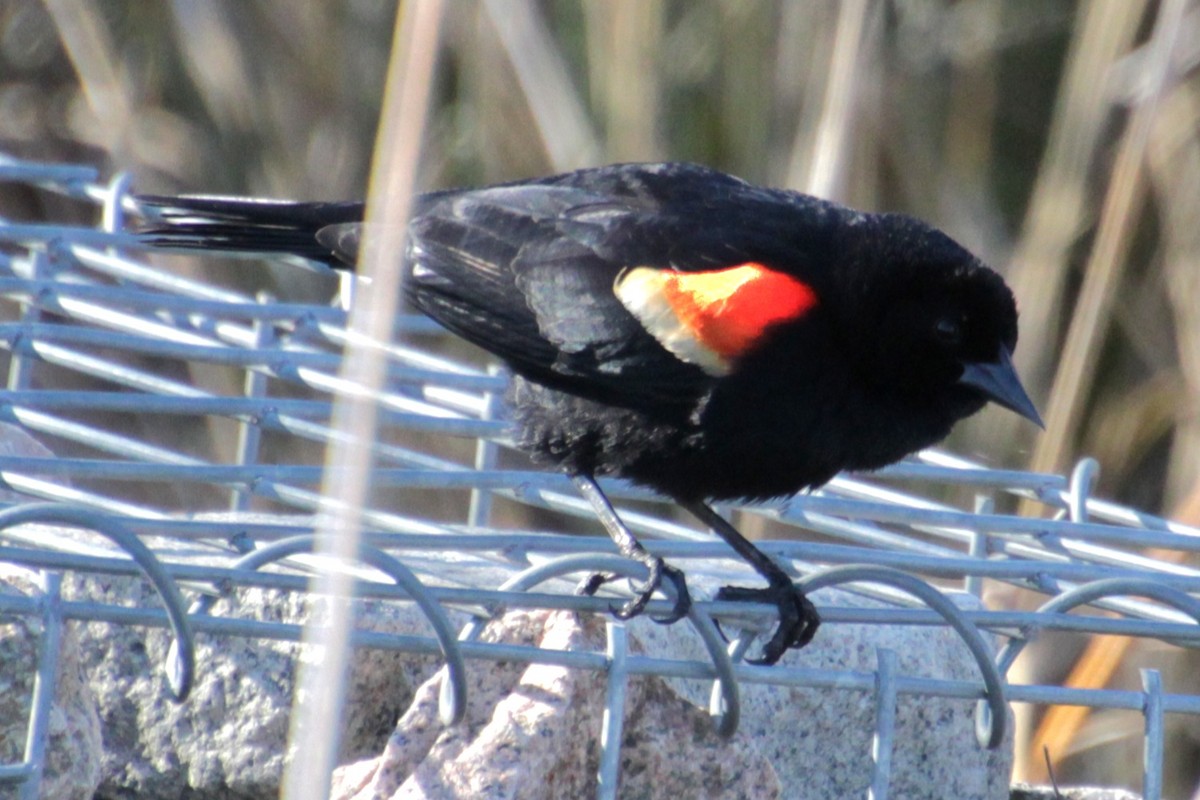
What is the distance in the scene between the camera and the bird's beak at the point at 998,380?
201 centimetres

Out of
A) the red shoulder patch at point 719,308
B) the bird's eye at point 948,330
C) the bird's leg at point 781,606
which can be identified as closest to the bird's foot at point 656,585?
the bird's leg at point 781,606

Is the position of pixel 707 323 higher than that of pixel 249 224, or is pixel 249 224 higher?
pixel 249 224

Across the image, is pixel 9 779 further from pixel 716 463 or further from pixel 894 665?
pixel 716 463

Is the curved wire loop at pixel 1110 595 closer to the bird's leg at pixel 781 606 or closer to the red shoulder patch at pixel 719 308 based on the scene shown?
the bird's leg at pixel 781 606

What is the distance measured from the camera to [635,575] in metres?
1.40

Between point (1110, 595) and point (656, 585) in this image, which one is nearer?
point (1110, 595)

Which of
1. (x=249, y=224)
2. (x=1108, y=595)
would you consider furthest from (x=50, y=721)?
(x=249, y=224)

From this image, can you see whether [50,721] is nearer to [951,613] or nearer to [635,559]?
[635,559]

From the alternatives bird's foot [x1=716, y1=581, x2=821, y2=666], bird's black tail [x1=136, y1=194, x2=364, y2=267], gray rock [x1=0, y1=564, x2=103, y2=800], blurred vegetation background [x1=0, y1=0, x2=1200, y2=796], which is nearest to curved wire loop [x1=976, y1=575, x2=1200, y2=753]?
bird's foot [x1=716, y1=581, x2=821, y2=666]

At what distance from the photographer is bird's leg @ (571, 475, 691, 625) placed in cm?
156

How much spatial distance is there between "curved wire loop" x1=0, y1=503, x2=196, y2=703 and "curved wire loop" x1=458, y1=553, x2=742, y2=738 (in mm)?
256

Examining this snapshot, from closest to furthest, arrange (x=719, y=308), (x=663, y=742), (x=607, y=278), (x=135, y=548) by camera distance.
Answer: (x=135, y=548) → (x=663, y=742) → (x=719, y=308) → (x=607, y=278)

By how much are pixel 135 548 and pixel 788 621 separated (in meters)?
0.90

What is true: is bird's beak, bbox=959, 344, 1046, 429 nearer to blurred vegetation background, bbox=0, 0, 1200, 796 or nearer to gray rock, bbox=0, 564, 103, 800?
blurred vegetation background, bbox=0, 0, 1200, 796
